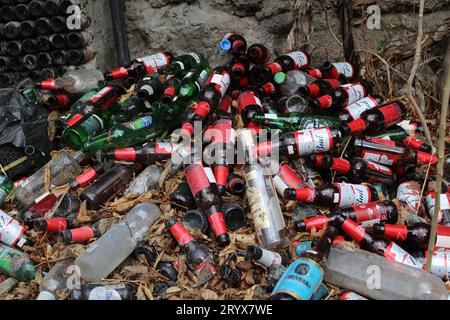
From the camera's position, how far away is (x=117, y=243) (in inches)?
95.4

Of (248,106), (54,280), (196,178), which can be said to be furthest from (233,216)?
(54,280)

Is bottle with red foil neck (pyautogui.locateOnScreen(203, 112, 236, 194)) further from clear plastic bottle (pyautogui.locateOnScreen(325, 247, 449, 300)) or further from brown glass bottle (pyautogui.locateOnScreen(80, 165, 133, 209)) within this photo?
clear plastic bottle (pyautogui.locateOnScreen(325, 247, 449, 300))

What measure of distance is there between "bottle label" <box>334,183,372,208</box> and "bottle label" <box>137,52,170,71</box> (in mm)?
1592

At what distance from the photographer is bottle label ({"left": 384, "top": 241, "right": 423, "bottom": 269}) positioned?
2.28m

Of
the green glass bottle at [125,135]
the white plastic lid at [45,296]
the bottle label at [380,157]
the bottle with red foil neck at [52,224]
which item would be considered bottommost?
the white plastic lid at [45,296]

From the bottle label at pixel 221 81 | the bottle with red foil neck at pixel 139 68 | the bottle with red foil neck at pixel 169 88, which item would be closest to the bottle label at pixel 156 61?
the bottle with red foil neck at pixel 139 68

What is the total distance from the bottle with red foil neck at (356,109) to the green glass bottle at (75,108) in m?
1.60

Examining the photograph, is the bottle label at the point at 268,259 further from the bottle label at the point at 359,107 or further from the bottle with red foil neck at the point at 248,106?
the bottle label at the point at 359,107

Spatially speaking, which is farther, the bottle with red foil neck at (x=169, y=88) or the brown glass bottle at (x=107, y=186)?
the bottle with red foil neck at (x=169, y=88)

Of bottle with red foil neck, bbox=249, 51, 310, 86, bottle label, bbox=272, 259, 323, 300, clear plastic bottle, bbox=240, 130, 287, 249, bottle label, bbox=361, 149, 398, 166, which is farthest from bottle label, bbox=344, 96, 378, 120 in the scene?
bottle label, bbox=272, 259, 323, 300

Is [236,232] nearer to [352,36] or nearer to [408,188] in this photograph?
[408,188]

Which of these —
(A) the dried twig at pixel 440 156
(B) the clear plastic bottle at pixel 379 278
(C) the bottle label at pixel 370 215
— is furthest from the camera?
(C) the bottle label at pixel 370 215

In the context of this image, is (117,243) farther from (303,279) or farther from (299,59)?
(299,59)

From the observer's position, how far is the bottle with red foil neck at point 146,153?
9.32 feet
